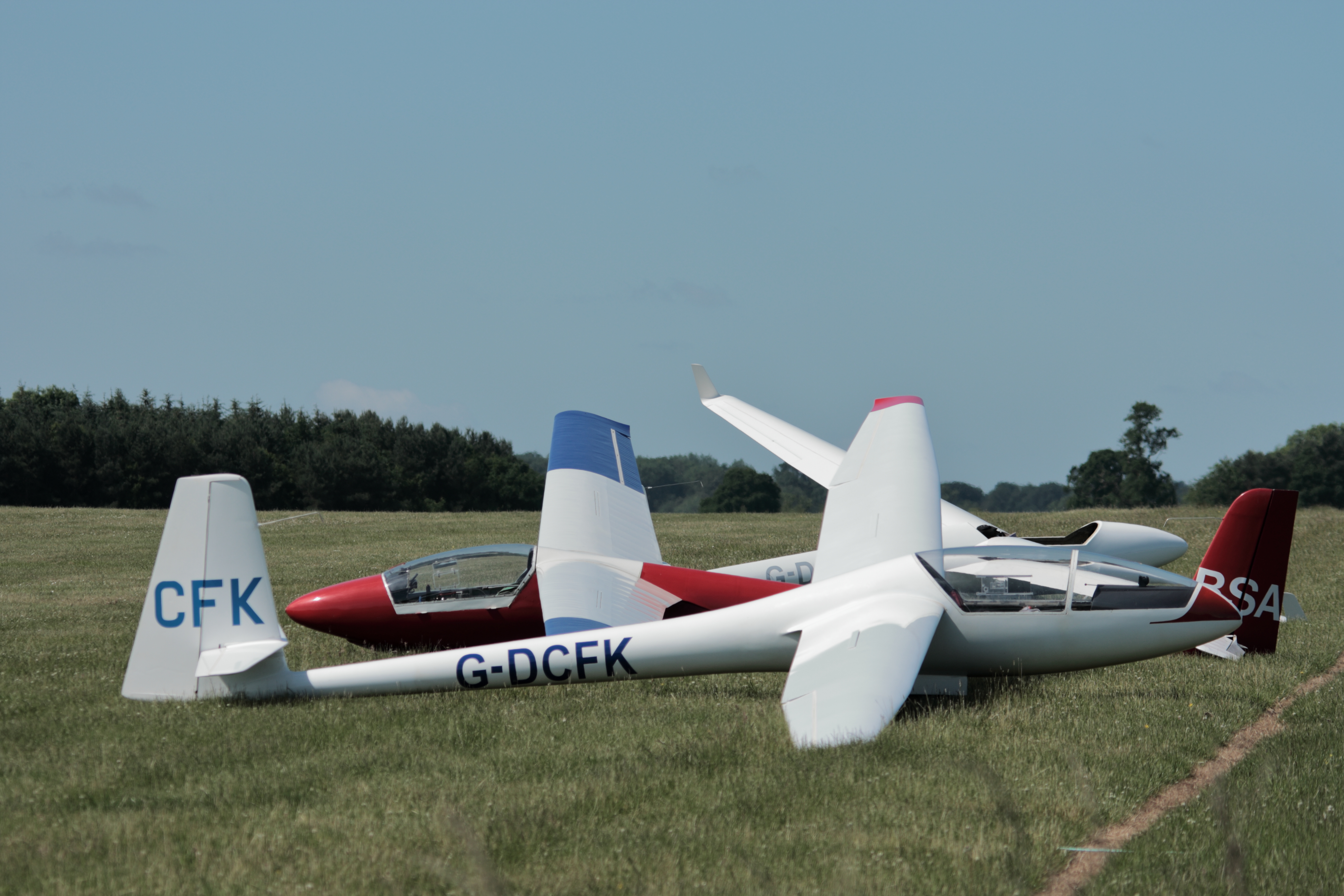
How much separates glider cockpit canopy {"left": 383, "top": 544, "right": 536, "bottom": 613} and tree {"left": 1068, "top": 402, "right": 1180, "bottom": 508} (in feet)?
310

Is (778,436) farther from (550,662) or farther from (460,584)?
(550,662)

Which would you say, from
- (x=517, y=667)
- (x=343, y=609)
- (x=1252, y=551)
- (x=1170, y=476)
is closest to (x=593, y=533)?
(x=343, y=609)

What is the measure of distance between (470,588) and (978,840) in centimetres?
755

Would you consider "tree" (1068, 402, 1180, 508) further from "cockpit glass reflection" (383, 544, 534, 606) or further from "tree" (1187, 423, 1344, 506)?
"cockpit glass reflection" (383, 544, 534, 606)

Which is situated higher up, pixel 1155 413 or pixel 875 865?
pixel 1155 413

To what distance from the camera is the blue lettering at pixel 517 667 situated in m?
9.94

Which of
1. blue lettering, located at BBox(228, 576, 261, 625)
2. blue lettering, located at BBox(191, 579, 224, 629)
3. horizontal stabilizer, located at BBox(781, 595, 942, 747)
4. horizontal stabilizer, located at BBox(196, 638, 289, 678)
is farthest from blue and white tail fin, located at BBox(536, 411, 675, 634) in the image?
blue lettering, located at BBox(191, 579, 224, 629)

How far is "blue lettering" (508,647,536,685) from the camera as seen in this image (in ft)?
32.6

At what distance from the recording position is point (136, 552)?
28.5 m

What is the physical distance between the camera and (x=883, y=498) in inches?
503

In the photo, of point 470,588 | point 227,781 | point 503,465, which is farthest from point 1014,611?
point 503,465

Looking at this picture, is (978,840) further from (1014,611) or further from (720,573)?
(720,573)

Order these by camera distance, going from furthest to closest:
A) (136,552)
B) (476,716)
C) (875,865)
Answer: (136,552) < (476,716) < (875,865)

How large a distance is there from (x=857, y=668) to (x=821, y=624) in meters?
1.32
